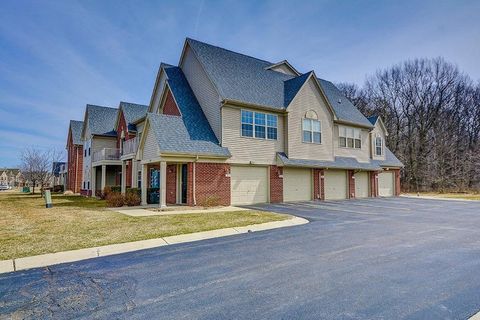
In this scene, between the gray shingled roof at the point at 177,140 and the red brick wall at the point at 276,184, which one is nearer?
the gray shingled roof at the point at 177,140

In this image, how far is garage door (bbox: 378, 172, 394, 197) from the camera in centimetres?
2916

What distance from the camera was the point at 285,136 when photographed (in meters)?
21.2

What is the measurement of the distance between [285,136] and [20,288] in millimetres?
17917

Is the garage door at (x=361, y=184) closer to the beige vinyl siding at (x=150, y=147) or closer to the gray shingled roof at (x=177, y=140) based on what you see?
the gray shingled roof at (x=177, y=140)

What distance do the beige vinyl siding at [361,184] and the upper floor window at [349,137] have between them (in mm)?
2480

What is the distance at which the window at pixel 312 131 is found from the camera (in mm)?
22047

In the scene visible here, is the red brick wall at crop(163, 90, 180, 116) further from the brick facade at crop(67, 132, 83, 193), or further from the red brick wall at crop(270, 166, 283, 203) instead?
the brick facade at crop(67, 132, 83, 193)

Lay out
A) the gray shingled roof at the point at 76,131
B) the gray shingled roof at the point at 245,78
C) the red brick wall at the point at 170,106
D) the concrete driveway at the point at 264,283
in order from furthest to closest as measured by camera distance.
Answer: the gray shingled roof at the point at 76,131, the red brick wall at the point at 170,106, the gray shingled roof at the point at 245,78, the concrete driveway at the point at 264,283

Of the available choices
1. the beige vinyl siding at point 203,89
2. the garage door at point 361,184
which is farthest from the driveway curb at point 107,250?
the garage door at point 361,184

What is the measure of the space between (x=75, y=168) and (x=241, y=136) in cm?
2732

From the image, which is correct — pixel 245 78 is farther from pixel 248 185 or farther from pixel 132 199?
pixel 132 199

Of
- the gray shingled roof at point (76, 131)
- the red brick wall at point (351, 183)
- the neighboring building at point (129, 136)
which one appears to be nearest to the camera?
the neighboring building at point (129, 136)

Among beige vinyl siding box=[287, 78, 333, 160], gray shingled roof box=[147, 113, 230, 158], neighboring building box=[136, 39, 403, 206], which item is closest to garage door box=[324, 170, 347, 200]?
neighboring building box=[136, 39, 403, 206]

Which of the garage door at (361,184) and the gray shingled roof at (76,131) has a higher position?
the gray shingled roof at (76,131)
